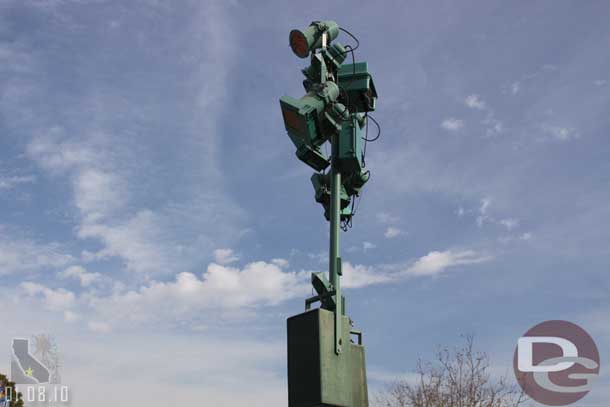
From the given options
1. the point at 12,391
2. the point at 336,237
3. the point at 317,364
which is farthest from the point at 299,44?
the point at 12,391

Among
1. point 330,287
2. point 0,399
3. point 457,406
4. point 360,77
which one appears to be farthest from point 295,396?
point 0,399

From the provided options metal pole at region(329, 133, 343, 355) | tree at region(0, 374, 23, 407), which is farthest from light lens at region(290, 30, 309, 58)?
tree at region(0, 374, 23, 407)

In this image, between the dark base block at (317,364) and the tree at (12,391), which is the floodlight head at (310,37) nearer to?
the dark base block at (317,364)

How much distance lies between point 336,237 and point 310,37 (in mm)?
2790

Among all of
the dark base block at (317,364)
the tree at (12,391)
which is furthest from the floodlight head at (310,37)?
the tree at (12,391)

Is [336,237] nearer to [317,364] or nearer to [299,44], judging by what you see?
[317,364]

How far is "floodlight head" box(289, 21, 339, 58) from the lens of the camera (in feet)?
29.1

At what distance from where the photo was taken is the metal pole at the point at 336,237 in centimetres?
762

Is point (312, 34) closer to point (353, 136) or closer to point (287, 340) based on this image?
point (353, 136)

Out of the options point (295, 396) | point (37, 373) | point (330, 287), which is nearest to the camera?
point (295, 396)

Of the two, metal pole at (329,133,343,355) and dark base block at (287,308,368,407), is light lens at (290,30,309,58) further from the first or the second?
dark base block at (287,308,368,407)

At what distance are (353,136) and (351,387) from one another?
3.56 meters

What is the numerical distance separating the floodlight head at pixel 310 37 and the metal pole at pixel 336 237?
4.12 feet

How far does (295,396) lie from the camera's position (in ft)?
23.9
